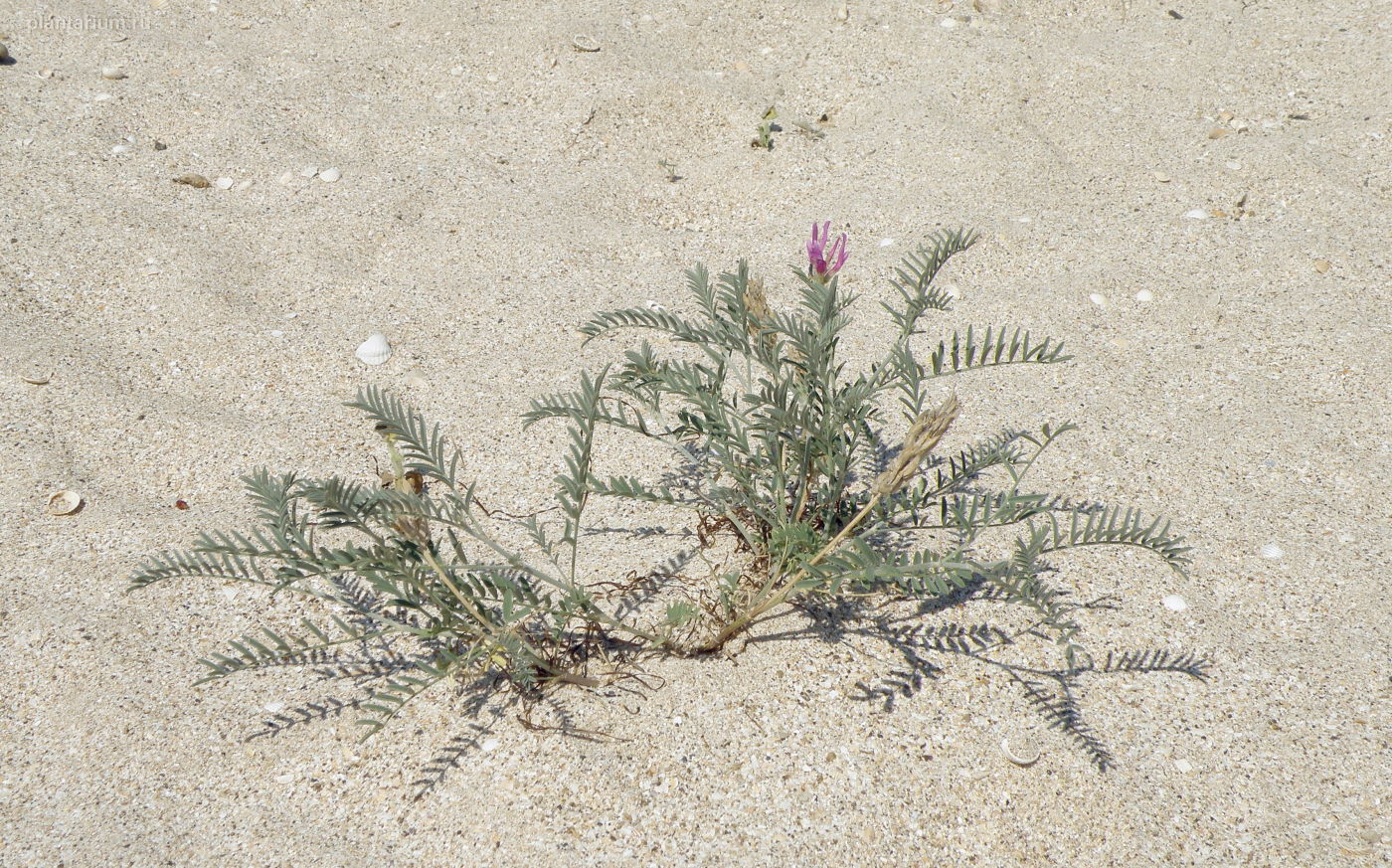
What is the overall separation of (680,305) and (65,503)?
1.39 meters

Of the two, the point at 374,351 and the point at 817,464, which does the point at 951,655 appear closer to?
the point at 817,464

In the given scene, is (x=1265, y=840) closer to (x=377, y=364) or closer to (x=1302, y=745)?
(x=1302, y=745)

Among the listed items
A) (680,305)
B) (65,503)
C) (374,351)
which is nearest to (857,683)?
(680,305)

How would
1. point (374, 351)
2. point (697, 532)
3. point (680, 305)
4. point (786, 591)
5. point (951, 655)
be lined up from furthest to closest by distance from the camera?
point (680, 305), point (374, 351), point (697, 532), point (951, 655), point (786, 591)

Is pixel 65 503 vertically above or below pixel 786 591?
below

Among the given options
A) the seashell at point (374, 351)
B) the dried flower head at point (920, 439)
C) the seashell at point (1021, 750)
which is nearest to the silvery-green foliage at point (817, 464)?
the dried flower head at point (920, 439)

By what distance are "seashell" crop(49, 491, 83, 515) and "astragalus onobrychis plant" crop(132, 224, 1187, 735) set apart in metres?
0.27

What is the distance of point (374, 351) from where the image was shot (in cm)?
237

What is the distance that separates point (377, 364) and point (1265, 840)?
1.94m

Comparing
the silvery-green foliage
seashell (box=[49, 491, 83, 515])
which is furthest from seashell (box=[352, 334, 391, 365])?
the silvery-green foliage

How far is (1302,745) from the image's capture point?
1.59 m

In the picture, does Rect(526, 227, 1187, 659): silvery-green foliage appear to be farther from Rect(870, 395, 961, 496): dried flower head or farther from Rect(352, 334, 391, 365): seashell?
Rect(352, 334, 391, 365): seashell

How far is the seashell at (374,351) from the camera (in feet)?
7.73

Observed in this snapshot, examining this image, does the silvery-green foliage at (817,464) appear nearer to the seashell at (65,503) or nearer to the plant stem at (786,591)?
the plant stem at (786,591)
